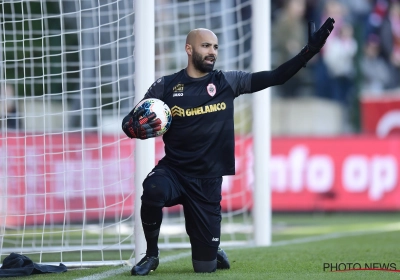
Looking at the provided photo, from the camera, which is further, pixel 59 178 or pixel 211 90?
pixel 59 178

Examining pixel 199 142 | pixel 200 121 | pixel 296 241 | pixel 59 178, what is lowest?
pixel 296 241

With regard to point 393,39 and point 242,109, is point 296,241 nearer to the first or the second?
point 242,109

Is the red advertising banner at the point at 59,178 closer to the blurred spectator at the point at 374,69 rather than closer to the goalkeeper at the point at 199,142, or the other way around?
the goalkeeper at the point at 199,142

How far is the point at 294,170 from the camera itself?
48.5 feet

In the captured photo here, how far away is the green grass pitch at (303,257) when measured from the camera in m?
6.28

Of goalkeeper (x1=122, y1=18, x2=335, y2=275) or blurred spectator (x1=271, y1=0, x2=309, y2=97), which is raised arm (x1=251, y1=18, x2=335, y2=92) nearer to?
goalkeeper (x1=122, y1=18, x2=335, y2=275)

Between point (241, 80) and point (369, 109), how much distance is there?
979 centimetres

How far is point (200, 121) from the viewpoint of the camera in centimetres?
653

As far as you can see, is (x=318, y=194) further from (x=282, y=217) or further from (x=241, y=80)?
(x=241, y=80)

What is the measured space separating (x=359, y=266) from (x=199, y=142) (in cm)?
159

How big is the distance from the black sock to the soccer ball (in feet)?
1.88

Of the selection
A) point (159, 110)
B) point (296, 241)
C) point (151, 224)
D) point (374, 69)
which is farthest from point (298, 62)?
point (374, 69)

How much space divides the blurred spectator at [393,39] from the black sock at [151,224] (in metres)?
11.8

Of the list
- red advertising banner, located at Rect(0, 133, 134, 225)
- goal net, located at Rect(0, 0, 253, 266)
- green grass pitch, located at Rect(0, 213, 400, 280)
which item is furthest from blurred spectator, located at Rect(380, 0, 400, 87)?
red advertising banner, located at Rect(0, 133, 134, 225)
